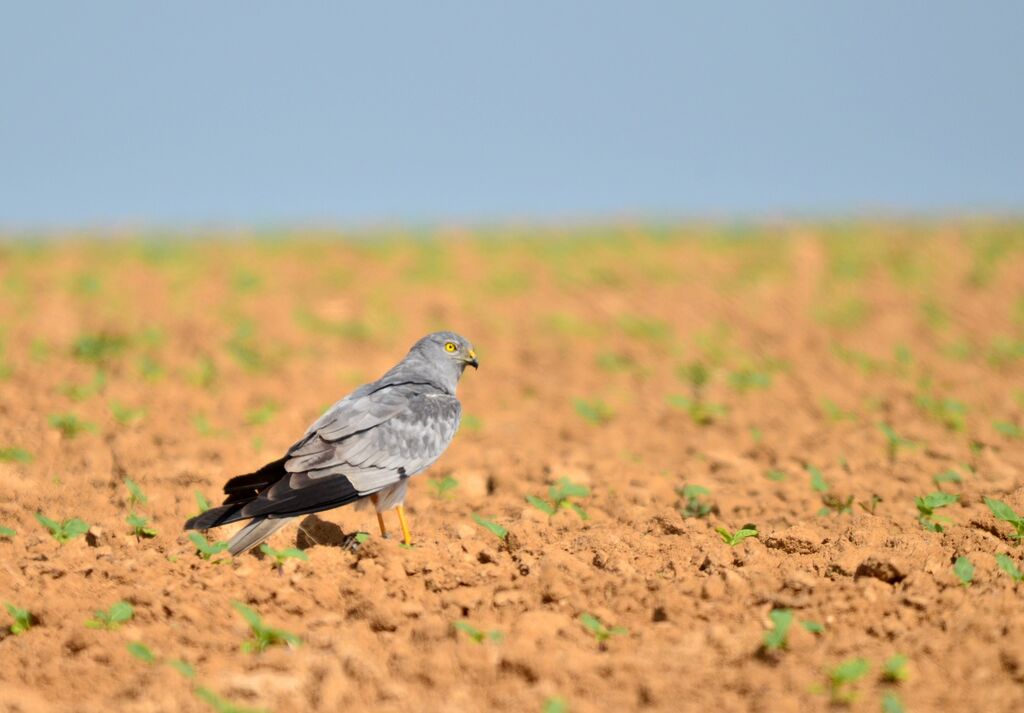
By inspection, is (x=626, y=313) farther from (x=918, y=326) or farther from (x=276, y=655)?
(x=276, y=655)

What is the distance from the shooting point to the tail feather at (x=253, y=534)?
5.95 metres

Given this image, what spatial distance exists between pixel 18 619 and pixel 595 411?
264 inches

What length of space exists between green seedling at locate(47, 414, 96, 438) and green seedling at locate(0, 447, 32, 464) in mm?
731

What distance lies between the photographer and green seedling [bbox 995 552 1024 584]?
5.42m

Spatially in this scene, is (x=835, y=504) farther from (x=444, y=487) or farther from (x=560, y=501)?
(x=444, y=487)

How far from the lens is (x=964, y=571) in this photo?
540cm

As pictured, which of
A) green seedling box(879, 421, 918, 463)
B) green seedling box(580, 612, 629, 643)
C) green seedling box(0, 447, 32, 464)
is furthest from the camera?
green seedling box(879, 421, 918, 463)

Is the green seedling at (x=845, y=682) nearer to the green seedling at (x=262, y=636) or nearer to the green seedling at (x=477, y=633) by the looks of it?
the green seedling at (x=477, y=633)

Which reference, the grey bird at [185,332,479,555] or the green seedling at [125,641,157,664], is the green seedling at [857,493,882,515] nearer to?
the grey bird at [185,332,479,555]

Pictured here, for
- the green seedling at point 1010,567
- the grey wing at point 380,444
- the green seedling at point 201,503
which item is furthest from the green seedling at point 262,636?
the green seedling at point 1010,567

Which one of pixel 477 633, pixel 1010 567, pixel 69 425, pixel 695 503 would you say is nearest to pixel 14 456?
pixel 69 425

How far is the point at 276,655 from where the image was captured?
4.83 metres

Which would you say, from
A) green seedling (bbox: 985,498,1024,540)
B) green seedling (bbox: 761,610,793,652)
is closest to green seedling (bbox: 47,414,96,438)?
green seedling (bbox: 761,610,793,652)

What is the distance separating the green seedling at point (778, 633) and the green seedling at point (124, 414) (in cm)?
676
